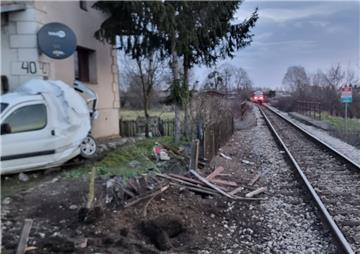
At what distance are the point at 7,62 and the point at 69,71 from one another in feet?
8.17

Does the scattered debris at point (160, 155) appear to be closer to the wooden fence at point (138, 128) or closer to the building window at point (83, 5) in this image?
the building window at point (83, 5)

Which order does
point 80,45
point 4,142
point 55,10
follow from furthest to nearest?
point 80,45
point 55,10
point 4,142

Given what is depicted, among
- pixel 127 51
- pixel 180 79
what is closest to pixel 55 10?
pixel 127 51

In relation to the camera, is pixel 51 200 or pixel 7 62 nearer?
pixel 51 200

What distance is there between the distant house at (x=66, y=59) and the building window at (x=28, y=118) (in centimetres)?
265

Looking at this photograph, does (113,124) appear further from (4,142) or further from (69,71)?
(4,142)

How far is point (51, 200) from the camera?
24.9 feet

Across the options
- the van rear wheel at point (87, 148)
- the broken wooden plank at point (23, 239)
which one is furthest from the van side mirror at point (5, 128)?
the broken wooden plank at point (23, 239)

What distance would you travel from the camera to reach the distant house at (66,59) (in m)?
11.8

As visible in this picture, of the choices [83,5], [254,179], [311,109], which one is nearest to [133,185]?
[254,179]

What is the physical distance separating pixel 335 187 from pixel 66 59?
342 inches

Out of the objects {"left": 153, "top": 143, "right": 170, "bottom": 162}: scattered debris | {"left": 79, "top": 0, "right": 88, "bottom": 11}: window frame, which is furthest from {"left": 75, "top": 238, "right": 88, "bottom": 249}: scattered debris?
{"left": 79, "top": 0, "right": 88, "bottom": 11}: window frame

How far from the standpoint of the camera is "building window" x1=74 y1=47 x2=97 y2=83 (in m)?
15.9

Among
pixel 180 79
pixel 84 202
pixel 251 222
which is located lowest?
pixel 251 222
